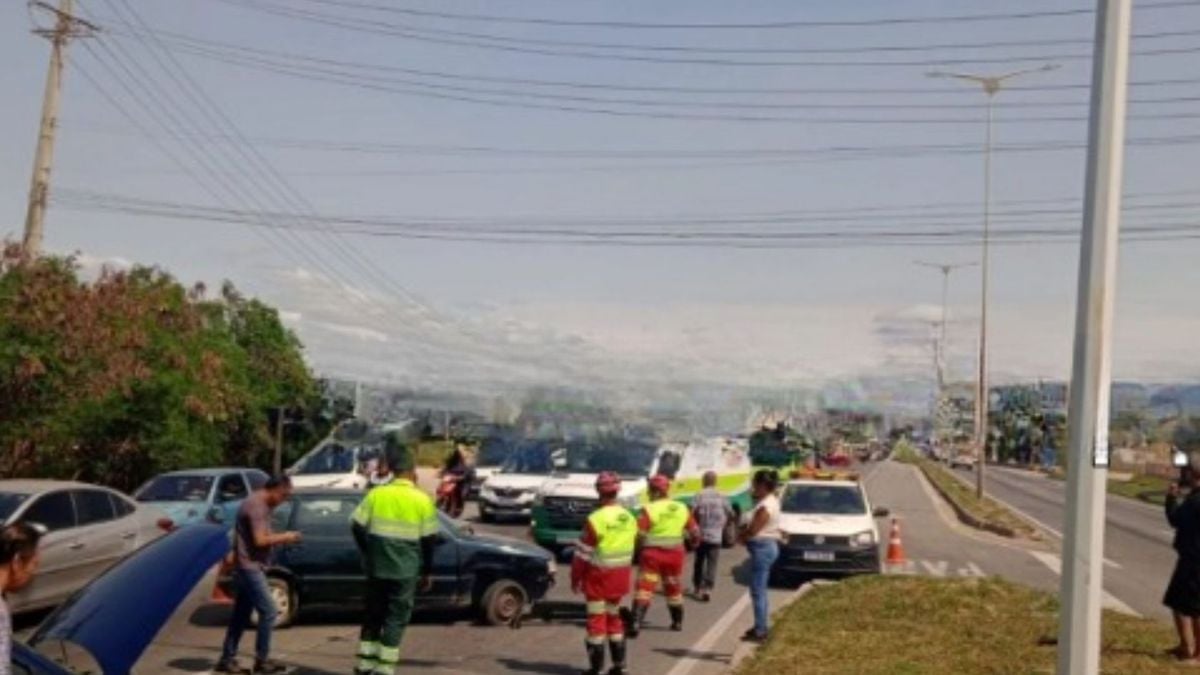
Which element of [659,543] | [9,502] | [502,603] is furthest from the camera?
[502,603]

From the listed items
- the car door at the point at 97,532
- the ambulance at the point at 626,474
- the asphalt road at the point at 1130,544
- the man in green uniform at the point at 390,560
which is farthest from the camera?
the ambulance at the point at 626,474

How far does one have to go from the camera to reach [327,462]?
91.9ft

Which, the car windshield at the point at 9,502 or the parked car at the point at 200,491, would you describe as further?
the parked car at the point at 200,491

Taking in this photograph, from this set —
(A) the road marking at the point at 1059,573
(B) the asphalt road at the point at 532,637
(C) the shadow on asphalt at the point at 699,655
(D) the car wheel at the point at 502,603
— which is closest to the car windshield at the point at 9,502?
(B) the asphalt road at the point at 532,637

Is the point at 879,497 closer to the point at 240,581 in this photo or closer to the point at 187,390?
the point at 187,390

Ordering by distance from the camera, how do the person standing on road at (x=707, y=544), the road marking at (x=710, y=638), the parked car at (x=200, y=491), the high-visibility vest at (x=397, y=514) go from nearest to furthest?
the high-visibility vest at (x=397, y=514), the road marking at (x=710, y=638), the person standing on road at (x=707, y=544), the parked car at (x=200, y=491)

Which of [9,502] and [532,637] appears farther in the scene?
[9,502]

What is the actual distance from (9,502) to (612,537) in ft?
22.6

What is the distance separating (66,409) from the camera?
25.3m

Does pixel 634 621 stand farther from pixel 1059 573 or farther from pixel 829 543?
pixel 829 543

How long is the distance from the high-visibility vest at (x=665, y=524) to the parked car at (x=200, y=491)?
8.57 metres

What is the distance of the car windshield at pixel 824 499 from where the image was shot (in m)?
21.4

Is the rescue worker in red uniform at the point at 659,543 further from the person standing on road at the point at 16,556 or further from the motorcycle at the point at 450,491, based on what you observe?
the motorcycle at the point at 450,491

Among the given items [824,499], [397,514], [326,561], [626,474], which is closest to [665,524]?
[397,514]
